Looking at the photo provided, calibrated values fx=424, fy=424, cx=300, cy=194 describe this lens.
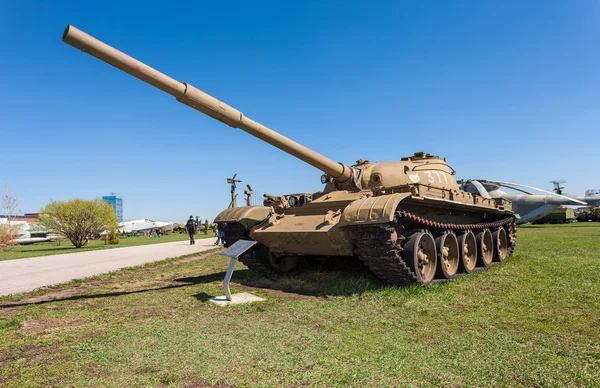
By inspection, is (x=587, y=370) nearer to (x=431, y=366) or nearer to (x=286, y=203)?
(x=431, y=366)

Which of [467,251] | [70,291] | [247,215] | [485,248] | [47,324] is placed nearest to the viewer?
[47,324]

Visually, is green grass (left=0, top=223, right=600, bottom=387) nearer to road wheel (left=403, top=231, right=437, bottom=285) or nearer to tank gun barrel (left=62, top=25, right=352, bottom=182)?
road wheel (left=403, top=231, right=437, bottom=285)

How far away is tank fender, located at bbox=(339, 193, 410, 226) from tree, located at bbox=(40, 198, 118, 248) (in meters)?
24.5

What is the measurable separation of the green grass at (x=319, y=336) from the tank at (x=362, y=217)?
720 millimetres

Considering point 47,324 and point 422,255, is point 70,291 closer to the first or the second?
point 47,324

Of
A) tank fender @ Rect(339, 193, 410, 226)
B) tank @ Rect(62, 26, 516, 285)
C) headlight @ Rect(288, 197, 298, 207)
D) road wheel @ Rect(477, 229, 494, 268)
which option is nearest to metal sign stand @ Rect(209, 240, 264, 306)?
tank @ Rect(62, 26, 516, 285)

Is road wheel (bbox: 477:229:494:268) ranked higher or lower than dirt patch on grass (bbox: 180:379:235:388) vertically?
higher

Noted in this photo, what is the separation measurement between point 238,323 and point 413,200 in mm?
4067

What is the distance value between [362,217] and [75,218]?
25.0m

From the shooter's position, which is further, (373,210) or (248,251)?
(248,251)

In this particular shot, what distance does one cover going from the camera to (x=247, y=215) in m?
9.91

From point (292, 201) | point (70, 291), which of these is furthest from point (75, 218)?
point (292, 201)

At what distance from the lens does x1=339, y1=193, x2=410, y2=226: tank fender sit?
696 cm

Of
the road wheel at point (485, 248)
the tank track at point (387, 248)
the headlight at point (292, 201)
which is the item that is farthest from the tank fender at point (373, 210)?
the road wheel at point (485, 248)
